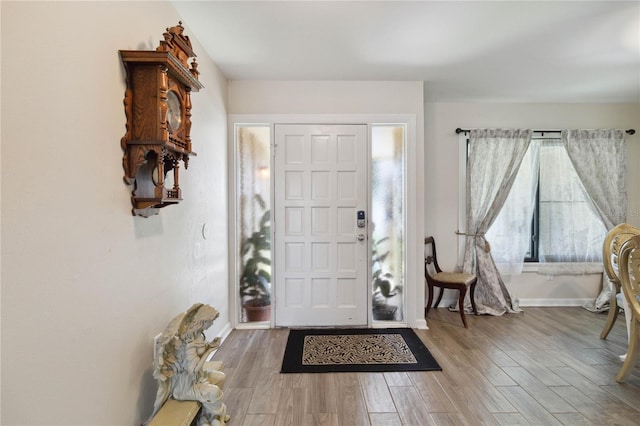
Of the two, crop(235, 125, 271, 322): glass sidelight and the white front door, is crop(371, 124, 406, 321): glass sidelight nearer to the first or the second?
the white front door

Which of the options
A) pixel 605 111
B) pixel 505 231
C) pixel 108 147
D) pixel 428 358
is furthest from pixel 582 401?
pixel 605 111

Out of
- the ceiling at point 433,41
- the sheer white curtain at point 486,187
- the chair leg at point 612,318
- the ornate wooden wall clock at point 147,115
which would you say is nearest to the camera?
the ornate wooden wall clock at point 147,115

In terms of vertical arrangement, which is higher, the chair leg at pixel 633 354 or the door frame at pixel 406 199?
the door frame at pixel 406 199

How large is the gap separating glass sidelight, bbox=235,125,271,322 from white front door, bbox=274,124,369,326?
0.43 feet

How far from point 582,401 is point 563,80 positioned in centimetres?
287

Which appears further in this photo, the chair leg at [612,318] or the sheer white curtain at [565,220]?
the sheer white curtain at [565,220]

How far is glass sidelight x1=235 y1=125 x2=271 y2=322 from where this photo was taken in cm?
330

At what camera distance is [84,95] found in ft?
4.04

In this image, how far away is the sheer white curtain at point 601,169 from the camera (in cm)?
388

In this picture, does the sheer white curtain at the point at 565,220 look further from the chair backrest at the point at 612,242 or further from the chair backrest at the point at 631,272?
the chair backrest at the point at 631,272

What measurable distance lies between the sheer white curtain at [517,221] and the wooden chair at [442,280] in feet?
2.14

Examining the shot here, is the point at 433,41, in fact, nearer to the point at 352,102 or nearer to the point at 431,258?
the point at 352,102

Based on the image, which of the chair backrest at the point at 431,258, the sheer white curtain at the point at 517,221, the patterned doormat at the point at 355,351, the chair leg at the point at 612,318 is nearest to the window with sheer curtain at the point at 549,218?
the sheer white curtain at the point at 517,221

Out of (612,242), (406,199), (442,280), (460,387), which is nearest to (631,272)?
(612,242)
